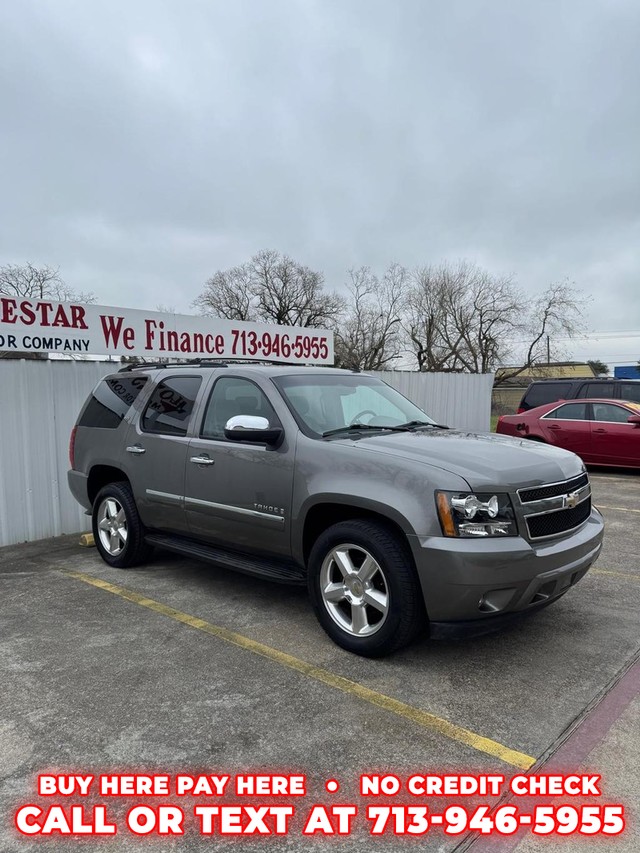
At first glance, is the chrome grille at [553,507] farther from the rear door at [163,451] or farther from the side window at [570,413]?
the side window at [570,413]

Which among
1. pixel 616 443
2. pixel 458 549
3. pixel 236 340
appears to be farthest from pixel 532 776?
pixel 616 443

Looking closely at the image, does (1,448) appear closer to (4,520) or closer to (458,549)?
(4,520)

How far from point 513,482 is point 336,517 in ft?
3.80

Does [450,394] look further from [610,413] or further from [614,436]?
[614,436]

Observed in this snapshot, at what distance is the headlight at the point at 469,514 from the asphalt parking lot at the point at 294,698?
90 cm

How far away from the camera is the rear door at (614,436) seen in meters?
11.2

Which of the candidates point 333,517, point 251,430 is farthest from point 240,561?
point 251,430

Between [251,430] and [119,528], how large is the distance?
2420 millimetres

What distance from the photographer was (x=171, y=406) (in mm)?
5340

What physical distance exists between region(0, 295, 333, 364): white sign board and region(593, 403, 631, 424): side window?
5.67 m

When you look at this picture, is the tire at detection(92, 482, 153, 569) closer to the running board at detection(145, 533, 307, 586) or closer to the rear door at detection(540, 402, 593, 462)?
the running board at detection(145, 533, 307, 586)

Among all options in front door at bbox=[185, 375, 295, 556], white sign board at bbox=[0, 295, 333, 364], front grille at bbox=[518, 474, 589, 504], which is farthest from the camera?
white sign board at bbox=[0, 295, 333, 364]

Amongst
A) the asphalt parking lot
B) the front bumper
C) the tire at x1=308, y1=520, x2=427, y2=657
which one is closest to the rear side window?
the asphalt parking lot

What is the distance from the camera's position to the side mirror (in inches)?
162
